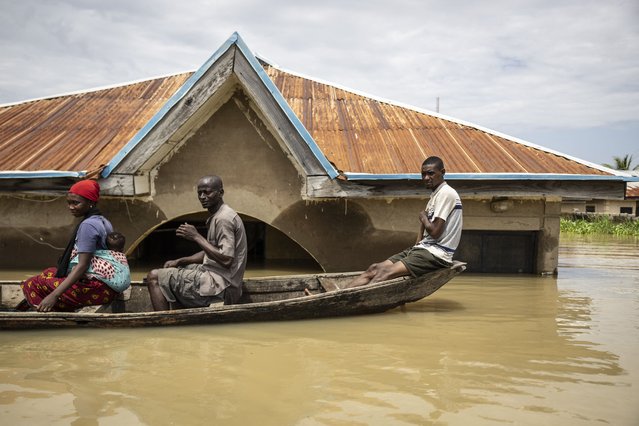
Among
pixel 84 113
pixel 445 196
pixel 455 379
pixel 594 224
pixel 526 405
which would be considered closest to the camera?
pixel 526 405

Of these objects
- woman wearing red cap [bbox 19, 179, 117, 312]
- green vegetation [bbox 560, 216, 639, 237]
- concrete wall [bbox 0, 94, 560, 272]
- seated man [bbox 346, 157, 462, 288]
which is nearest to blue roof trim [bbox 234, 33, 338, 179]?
concrete wall [bbox 0, 94, 560, 272]

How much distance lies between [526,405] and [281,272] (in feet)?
19.3

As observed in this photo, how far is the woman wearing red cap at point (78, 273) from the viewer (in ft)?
15.1

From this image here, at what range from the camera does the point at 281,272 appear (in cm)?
881

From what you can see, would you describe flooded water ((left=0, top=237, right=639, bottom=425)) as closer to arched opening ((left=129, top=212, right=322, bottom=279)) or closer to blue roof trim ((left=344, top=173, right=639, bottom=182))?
blue roof trim ((left=344, top=173, right=639, bottom=182))

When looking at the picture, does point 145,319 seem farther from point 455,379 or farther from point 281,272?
point 281,272

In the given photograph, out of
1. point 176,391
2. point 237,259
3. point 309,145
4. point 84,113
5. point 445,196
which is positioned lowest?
point 176,391

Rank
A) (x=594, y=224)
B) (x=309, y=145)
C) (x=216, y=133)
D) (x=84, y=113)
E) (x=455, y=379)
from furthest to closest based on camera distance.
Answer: (x=594, y=224) → (x=84, y=113) → (x=216, y=133) → (x=309, y=145) → (x=455, y=379)

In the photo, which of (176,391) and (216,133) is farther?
(216,133)

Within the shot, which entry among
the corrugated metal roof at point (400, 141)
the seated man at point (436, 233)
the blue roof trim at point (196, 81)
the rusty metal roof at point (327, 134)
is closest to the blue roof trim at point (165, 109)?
the blue roof trim at point (196, 81)

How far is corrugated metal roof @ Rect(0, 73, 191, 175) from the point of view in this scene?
7.70 meters

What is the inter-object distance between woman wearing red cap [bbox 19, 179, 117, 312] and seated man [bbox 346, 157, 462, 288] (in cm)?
281

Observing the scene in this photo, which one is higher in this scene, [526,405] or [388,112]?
[388,112]

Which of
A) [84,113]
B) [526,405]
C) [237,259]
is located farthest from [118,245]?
[84,113]
